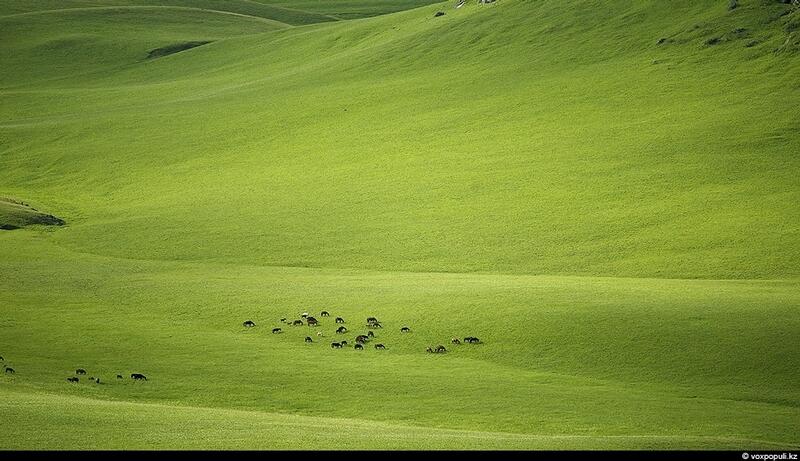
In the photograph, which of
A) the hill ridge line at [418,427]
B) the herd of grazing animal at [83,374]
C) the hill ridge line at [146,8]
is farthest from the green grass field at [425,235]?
the hill ridge line at [146,8]

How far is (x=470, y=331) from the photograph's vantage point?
29.6m

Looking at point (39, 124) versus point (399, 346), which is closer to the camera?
point (399, 346)

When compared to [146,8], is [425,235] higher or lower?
lower

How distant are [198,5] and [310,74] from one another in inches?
2724

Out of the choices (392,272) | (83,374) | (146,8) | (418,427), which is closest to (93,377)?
(83,374)

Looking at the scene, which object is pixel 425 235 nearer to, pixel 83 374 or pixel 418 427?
pixel 83 374

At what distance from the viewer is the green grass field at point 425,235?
75.8ft

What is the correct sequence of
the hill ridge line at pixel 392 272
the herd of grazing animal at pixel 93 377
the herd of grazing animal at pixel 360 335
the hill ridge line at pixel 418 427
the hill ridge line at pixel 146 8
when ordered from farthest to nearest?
1. the hill ridge line at pixel 146 8
2. the hill ridge line at pixel 392 272
3. the herd of grazing animal at pixel 360 335
4. the herd of grazing animal at pixel 93 377
5. the hill ridge line at pixel 418 427

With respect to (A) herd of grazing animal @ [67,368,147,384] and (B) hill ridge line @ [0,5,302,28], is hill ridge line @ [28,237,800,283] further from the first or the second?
(B) hill ridge line @ [0,5,302,28]

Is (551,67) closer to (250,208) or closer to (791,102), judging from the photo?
(791,102)

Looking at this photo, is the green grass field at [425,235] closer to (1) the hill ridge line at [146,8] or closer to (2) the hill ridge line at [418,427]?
(2) the hill ridge line at [418,427]

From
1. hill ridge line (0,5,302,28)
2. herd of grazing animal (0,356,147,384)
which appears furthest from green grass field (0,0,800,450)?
hill ridge line (0,5,302,28)

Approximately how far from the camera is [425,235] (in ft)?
152

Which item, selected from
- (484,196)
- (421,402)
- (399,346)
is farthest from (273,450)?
(484,196)
